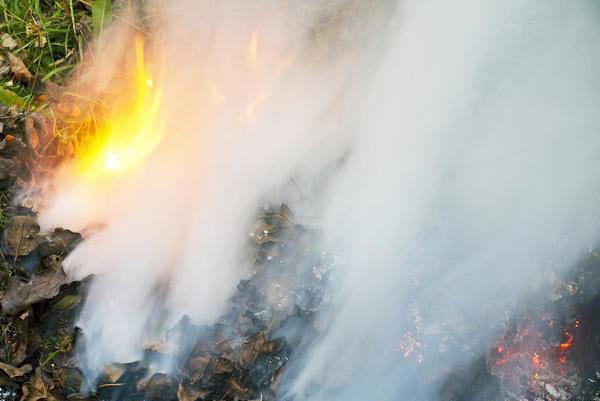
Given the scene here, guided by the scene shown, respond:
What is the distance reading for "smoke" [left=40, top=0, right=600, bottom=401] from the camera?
2.82 metres

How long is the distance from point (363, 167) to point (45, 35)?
1.99 metres

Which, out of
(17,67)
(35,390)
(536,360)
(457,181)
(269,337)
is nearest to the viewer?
(35,390)

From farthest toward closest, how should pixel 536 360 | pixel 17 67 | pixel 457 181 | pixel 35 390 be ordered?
1. pixel 17 67
2. pixel 457 181
3. pixel 536 360
4. pixel 35 390

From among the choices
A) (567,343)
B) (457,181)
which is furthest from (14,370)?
(567,343)

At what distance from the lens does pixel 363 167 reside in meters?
3.07

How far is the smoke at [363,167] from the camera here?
2.82 metres

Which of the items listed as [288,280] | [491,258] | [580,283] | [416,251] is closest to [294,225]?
[288,280]

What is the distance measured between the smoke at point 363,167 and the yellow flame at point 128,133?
7 cm

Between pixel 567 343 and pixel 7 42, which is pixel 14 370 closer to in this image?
pixel 7 42

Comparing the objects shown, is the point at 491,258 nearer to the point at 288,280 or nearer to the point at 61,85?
the point at 288,280

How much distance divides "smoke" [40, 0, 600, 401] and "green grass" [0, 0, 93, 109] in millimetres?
210

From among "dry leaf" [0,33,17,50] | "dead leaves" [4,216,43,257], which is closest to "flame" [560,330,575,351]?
"dead leaves" [4,216,43,257]

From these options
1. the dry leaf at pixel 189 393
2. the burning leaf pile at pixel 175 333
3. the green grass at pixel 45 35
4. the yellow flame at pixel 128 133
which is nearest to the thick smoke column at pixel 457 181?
the burning leaf pile at pixel 175 333

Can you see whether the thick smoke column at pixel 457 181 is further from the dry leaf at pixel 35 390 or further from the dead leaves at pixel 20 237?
the dead leaves at pixel 20 237
